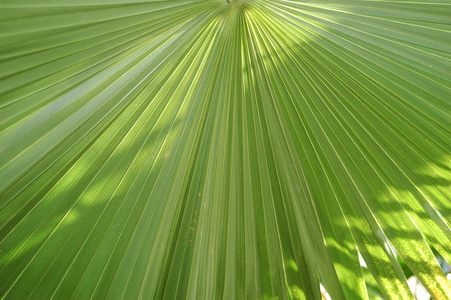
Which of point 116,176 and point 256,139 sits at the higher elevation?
point 256,139

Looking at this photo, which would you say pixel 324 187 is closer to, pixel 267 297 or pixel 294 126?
pixel 294 126

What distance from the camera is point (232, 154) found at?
1.45m

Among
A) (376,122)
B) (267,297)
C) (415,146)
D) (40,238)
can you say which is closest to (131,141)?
(40,238)

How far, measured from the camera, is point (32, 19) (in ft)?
2.51

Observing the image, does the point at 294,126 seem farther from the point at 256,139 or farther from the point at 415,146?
the point at 415,146

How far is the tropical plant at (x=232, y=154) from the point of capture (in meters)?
0.98

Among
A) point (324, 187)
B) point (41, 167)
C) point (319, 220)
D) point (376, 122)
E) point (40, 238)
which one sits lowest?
point (40, 238)

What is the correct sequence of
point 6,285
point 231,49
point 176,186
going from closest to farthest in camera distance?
point 6,285 → point 176,186 → point 231,49

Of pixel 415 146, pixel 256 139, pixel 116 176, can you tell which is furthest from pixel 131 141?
pixel 415 146

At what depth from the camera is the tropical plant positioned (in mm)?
984

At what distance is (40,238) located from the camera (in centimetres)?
100

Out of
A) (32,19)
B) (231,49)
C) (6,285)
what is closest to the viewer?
(32,19)

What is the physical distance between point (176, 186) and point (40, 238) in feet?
1.61

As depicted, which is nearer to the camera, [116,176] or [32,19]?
[32,19]
